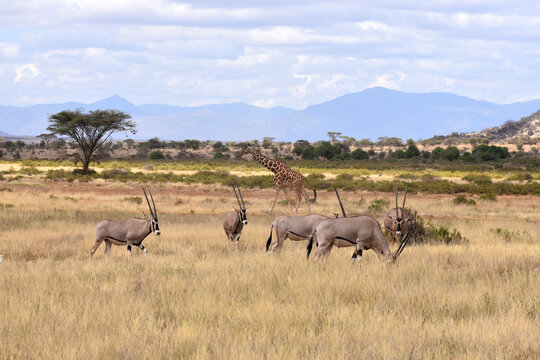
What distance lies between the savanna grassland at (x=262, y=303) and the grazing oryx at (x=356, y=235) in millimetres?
270

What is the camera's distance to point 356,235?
32.6ft

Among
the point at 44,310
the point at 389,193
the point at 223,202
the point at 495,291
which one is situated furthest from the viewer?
the point at 389,193

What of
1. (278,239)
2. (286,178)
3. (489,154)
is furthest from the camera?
(489,154)

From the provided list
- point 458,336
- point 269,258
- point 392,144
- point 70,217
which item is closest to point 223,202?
point 70,217

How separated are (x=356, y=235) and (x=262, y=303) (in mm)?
2716

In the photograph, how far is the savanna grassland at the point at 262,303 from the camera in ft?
20.4

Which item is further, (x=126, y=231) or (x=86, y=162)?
(x=86, y=162)

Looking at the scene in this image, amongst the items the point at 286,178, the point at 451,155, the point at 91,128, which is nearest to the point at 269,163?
the point at 286,178

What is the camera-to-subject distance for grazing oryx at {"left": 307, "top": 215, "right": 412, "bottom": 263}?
32.5ft

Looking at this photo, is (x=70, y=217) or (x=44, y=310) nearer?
(x=44, y=310)

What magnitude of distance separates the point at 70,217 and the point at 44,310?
1315cm

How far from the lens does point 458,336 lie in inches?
259

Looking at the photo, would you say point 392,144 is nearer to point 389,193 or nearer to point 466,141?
point 466,141

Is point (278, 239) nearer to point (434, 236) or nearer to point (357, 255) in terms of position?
point (357, 255)
